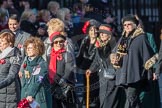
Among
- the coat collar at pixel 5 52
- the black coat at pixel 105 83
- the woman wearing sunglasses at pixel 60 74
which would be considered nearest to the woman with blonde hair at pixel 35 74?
the coat collar at pixel 5 52

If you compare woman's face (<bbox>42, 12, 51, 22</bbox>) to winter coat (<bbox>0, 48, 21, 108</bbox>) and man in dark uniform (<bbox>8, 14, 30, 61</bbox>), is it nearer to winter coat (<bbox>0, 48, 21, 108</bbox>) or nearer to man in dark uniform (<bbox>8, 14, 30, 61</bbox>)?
man in dark uniform (<bbox>8, 14, 30, 61</bbox>)

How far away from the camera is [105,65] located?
570 inches

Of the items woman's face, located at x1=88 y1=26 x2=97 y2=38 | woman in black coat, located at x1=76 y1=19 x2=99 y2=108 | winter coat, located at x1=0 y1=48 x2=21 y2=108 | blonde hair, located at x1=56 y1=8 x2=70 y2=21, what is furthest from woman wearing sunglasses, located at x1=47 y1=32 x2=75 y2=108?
blonde hair, located at x1=56 y1=8 x2=70 y2=21

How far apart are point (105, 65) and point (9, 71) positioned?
267 cm

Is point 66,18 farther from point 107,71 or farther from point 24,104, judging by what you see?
point 24,104

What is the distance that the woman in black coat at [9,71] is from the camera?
12273 mm

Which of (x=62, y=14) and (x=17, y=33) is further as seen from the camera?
(x=62, y=14)

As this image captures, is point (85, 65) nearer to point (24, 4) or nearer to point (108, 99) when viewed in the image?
point (108, 99)

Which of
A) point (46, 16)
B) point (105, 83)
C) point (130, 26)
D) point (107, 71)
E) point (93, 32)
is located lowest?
point (105, 83)

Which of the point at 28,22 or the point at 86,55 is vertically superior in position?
the point at 28,22

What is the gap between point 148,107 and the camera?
46.9ft

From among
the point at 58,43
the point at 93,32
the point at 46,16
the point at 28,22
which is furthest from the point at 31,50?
the point at 46,16

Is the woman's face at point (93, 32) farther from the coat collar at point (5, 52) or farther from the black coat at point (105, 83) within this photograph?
the coat collar at point (5, 52)

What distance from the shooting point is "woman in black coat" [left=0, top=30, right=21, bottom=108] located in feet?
40.3
